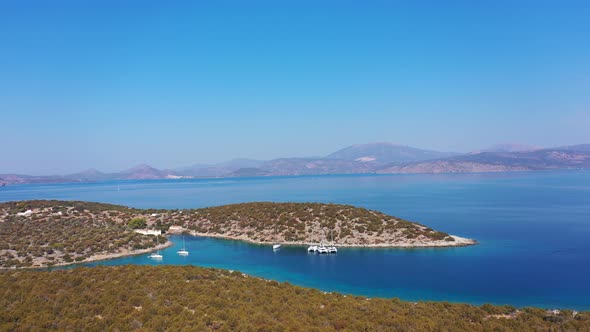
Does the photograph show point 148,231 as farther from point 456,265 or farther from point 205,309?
point 456,265

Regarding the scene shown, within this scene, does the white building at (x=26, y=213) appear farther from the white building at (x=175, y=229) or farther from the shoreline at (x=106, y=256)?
the shoreline at (x=106, y=256)

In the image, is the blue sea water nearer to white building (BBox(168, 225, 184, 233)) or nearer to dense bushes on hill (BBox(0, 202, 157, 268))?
dense bushes on hill (BBox(0, 202, 157, 268))

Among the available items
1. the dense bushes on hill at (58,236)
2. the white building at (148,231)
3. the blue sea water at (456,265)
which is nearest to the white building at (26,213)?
the dense bushes on hill at (58,236)

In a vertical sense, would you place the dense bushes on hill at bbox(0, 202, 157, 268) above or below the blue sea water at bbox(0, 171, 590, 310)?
above

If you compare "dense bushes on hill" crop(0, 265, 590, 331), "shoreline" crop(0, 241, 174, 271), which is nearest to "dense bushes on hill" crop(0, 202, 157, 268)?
"shoreline" crop(0, 241, 174, 271)

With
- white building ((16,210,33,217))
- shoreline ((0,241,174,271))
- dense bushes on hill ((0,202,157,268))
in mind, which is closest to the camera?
shoreline ((0,241,174,271))

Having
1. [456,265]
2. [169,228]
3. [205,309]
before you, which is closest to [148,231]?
[169,228]
